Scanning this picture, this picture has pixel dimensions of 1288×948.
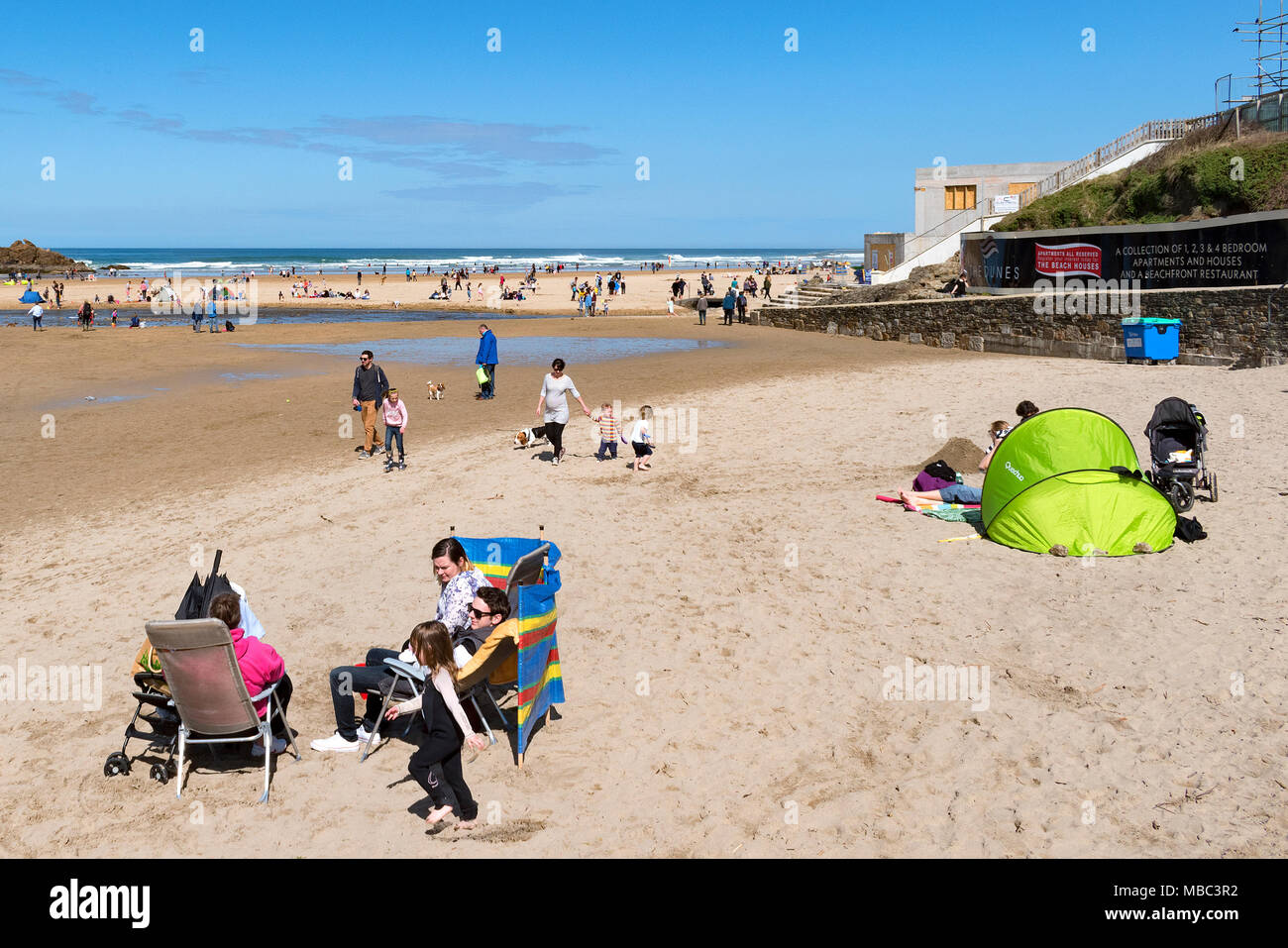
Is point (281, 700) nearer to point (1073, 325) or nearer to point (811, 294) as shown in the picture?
point (1073, 325)

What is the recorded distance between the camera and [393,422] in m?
14.2

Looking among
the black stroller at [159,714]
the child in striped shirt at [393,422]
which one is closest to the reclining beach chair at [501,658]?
the black stroller at [159,714]

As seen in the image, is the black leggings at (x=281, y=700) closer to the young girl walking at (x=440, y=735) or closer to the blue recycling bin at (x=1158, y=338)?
the young girl walking at (x=440, y=735)

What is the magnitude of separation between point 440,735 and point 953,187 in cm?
4453

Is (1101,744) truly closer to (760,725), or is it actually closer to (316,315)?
(760,725)

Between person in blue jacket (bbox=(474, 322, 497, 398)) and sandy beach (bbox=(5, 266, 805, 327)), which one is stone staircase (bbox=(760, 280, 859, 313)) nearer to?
sandy beach (bbox=(5, 266, 805, 327))

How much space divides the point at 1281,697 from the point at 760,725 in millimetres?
3484

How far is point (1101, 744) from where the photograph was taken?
6.17m

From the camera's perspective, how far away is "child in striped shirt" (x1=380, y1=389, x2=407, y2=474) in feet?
46.3

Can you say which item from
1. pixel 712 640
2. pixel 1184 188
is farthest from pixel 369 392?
pixel 1184 188

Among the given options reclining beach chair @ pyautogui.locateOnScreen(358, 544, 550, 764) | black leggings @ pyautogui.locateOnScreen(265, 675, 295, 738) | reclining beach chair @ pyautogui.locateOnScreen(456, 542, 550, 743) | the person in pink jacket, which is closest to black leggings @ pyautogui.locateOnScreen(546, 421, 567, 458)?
reclining beach chair @ pyautogui.locateOnScreen(456, 542, 550, 743)

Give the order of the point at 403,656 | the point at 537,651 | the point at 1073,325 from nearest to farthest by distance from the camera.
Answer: the point at 537,651
the point at 403,656
the point at 1073,325

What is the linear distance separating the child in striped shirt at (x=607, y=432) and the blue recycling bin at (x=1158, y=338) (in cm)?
1420
